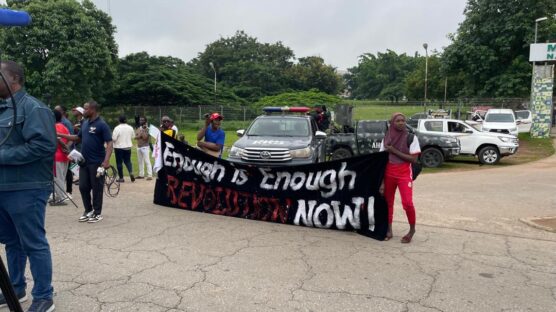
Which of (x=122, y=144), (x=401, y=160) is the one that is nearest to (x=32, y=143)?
(x=401, y=160)

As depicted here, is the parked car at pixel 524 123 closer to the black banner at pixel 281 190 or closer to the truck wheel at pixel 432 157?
the truck wheel at pixel 432 157

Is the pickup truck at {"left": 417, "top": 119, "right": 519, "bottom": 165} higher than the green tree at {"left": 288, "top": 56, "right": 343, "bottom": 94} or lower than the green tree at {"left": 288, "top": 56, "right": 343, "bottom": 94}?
lower

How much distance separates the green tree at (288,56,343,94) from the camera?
74.4 metres

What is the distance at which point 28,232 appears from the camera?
12.3 ft

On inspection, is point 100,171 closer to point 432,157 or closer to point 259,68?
point 432,157

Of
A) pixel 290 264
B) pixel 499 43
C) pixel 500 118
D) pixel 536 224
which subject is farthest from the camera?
pixel 499 43

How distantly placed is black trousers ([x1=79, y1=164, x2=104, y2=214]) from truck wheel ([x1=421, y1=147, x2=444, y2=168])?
37.9 feet

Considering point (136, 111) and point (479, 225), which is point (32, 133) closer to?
point (479, 225)

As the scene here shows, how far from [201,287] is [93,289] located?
41.1 inches

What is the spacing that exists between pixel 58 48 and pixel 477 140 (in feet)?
97.2

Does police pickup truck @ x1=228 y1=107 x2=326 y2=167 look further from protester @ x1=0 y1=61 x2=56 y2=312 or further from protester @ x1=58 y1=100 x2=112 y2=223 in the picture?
protester @ x1=0 y1=61 x2=56 y2=312

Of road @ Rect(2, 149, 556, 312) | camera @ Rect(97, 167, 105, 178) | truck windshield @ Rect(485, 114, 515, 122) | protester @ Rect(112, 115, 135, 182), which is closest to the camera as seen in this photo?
road @ Rect(2, 149, 556, 312)

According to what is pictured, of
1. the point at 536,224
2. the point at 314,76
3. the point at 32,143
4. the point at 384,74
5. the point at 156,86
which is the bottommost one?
the point at 536,224

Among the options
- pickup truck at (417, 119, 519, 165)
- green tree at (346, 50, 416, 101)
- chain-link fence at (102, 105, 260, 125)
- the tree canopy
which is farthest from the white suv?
green tree at (346, 50, 416, 101)
